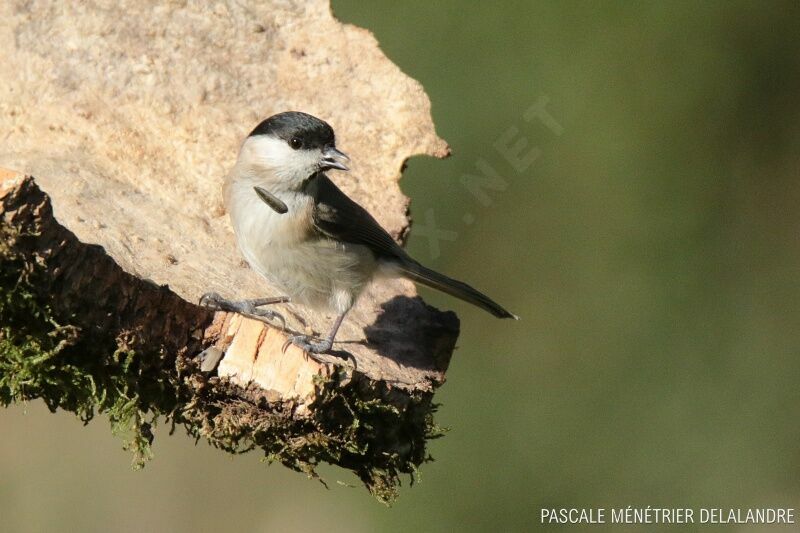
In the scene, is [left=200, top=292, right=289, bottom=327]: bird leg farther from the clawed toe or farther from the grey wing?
the grey wing

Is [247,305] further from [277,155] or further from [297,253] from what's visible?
[277,155]

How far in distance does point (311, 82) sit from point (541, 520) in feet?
9.72

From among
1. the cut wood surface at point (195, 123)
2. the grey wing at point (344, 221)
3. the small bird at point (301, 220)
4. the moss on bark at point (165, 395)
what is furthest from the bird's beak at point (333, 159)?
the moss on bark at point (165, 395)

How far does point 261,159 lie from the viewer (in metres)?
3.54

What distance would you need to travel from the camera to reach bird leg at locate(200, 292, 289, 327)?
2.92 metres

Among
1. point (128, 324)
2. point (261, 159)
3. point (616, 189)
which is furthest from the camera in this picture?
point (616, 189)

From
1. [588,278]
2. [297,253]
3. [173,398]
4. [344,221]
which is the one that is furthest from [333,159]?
[588,278]

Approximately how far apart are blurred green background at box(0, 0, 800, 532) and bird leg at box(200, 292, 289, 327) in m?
2.48

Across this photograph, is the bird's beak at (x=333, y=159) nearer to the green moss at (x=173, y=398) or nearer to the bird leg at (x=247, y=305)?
the bird leg at (x=247, y=305)

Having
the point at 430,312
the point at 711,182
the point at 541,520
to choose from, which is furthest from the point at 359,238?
the point at 711,182

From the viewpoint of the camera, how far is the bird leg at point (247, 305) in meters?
2.92

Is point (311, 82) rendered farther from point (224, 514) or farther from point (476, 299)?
point (224, 514)

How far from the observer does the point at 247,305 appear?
3.30 meters

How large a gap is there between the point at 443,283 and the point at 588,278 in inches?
100
